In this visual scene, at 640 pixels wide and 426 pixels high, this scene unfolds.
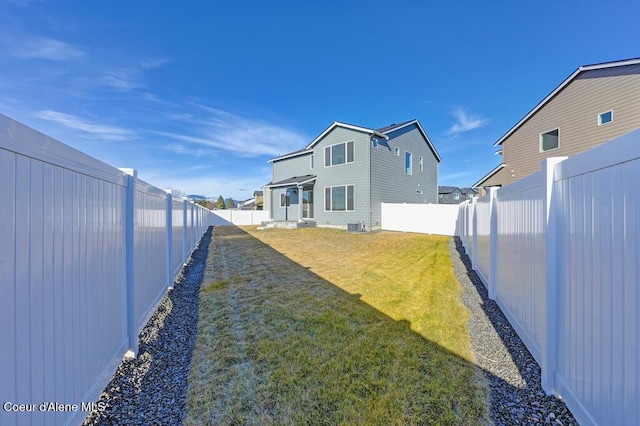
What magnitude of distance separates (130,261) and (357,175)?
14.6 metres

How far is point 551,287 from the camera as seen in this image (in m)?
2.27

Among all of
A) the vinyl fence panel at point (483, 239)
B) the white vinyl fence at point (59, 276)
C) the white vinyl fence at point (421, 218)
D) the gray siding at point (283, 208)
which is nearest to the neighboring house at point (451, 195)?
the white vinyl fence at point (421, 218)

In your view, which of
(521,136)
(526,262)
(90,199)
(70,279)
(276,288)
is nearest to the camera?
(70,279)

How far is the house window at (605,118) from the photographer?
11508 millimetres

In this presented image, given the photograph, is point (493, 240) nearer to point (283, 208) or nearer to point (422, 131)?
point (422, 131)

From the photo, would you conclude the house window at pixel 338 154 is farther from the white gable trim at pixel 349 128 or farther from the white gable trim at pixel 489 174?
the white gable trim at pixel 489 174

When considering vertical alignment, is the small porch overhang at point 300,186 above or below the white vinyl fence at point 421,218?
above

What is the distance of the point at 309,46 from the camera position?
44.9 feet

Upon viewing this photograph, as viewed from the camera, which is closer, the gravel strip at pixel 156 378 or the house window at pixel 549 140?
the gravel strip at pixel 156 378

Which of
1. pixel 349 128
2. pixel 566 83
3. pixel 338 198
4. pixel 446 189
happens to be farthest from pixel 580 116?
pixel 446 189

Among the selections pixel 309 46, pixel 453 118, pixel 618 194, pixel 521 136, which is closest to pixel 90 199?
pixel 618 194

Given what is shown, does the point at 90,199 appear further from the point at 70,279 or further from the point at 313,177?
the point at 313,177

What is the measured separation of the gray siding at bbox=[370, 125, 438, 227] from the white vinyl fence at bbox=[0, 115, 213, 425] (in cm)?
1474

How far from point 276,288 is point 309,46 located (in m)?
12.7
